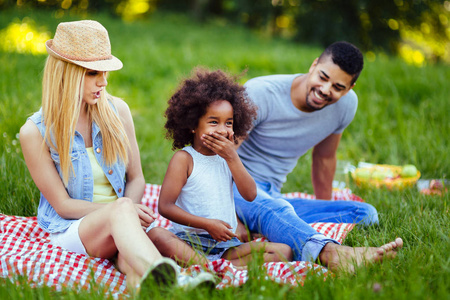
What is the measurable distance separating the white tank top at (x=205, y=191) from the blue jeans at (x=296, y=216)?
0.17m

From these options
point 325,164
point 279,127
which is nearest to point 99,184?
point 279,127

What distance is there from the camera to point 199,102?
2791 mm

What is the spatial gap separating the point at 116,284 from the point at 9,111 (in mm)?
3082

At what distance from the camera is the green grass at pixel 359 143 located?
7.55 ft

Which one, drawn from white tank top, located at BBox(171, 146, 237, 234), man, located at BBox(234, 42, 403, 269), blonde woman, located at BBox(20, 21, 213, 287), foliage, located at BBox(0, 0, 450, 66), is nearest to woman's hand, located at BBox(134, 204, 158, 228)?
blonde woman, located at BBox(20, 21, 213, 287)

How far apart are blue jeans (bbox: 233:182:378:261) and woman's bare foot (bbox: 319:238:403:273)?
0.06 m

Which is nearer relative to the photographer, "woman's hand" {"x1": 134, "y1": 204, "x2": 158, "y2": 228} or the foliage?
"woman's hand" {"x1": 134, "y1": 204, "x2": 158, "y2": 228}

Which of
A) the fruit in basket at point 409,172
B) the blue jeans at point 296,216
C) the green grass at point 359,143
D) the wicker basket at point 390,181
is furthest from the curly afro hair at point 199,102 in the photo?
the fruit in basket at point 409,172

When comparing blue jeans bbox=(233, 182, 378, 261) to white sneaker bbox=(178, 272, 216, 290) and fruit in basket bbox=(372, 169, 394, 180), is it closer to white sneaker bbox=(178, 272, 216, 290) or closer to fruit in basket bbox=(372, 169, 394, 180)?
white sneaker bbox=(178, 272, 216, 290)

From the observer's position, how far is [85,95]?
9.04 feet

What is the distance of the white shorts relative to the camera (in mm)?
2684

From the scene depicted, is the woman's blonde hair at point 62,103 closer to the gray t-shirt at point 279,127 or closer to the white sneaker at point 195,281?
the white sneaker at point 195,281

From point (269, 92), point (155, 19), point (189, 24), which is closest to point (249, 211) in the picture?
point (269, 92)

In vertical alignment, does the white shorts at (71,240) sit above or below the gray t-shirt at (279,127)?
below
